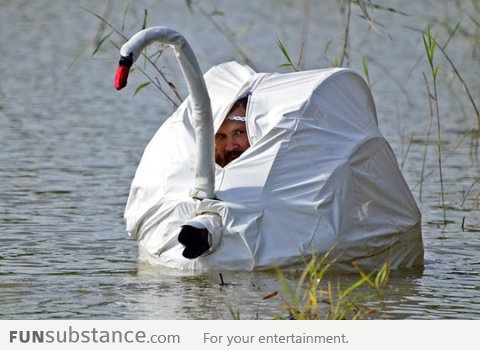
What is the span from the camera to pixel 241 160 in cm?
751

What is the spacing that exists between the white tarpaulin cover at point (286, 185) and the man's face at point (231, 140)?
78 millimetres

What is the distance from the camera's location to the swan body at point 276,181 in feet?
23.8

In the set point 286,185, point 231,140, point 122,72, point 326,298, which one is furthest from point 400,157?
point 122,72

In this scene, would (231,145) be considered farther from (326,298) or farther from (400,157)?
(400,157)

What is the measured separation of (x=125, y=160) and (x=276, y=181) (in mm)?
4578

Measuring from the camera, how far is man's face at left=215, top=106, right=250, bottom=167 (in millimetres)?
7781

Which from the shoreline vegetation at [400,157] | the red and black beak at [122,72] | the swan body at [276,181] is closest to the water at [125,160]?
the shoreline vegetation at [400,157]

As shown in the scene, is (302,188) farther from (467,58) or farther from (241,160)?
(467,58)

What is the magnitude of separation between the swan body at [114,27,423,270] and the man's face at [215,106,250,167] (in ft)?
0.22

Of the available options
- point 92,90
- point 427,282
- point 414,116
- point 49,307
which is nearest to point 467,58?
point 414,116

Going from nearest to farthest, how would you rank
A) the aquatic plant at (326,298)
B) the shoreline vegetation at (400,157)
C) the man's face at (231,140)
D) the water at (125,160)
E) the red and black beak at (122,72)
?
the aquatic plant at (326,298), the shoreline vegetation at (400,157), the red and black beak at (122,72), the water at (125,160), the man's face at (231,140)

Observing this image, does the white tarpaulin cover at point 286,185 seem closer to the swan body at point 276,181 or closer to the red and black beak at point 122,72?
the swan body at point 276,181

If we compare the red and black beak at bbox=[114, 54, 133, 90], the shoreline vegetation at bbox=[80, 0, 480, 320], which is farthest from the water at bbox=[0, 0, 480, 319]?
the red and black beak at bbox=[114, 54, 133, 90]
